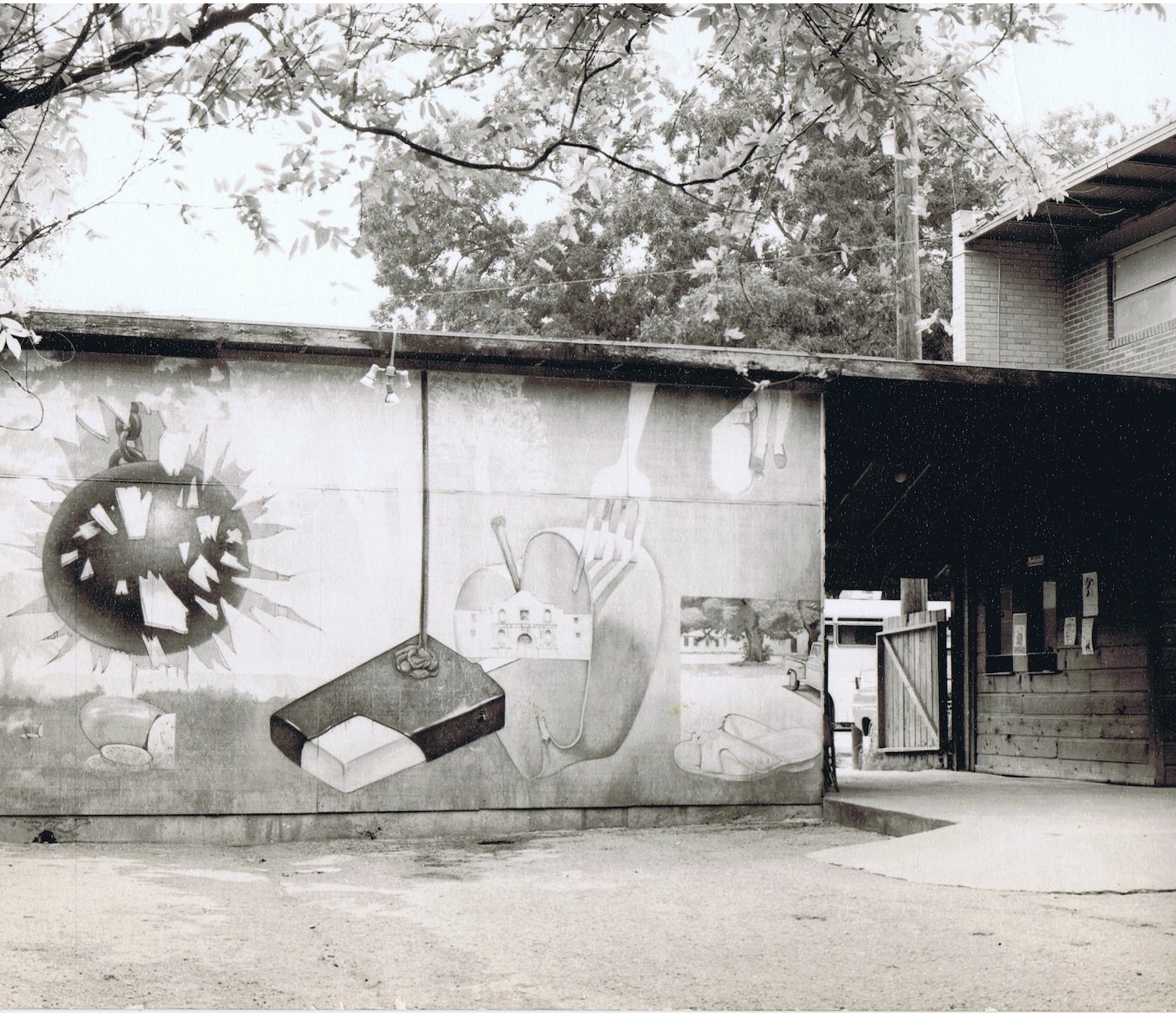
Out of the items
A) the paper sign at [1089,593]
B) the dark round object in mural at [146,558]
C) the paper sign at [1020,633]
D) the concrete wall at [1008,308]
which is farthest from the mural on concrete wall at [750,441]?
the paper sign at [1020,633]

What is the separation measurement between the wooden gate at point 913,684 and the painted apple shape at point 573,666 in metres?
7.77

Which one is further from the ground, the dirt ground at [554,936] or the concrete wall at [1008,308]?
the concrete wall at [1008,308]

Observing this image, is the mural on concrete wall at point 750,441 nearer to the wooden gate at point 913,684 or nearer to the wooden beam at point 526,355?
the wooden beam at point 526,355

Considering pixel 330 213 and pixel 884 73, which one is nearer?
pixel 330 213

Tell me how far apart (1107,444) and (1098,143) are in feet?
62.4

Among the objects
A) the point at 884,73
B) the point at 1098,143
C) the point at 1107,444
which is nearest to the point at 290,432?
the point at 884,73

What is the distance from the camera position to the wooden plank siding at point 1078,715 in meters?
12.8

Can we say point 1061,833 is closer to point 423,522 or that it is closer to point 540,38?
point 423,522

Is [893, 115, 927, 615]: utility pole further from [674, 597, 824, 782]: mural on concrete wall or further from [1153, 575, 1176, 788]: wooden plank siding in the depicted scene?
[674, 597, 824, 782]: mural on concrete wall

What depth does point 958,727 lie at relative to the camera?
1644 cm

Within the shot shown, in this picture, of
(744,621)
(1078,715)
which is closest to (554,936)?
(744,621)

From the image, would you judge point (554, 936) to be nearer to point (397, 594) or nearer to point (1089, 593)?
point (397, 594)

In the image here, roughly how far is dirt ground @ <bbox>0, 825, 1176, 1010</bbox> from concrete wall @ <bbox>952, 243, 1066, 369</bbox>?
8370 millimetres

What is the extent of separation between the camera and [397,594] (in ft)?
32.7
